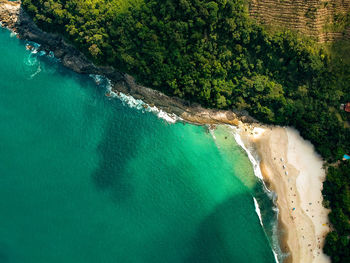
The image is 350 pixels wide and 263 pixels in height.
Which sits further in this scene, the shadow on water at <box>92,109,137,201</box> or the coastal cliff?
the shadow on water at <box>92,109,137,201</box>

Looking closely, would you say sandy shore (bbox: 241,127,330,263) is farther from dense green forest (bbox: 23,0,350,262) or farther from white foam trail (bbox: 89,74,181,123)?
white foam trail (bbox: 89,74,181,123)

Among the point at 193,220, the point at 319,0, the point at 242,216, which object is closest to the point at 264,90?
the point at 319,0

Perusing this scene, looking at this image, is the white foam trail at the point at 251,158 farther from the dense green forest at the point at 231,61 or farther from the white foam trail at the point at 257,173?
the dense green forest at the point at 231,61

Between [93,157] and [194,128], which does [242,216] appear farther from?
[93,157]

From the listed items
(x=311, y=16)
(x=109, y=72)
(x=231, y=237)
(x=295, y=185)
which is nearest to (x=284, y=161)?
(x=295, y=185)

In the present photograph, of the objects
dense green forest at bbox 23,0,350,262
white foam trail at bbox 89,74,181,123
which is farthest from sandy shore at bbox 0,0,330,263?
dense green forest at bbox 23,0,350,262

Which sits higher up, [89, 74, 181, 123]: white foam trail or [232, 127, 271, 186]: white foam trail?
[89, 74, 181, 123]: white foam trail
